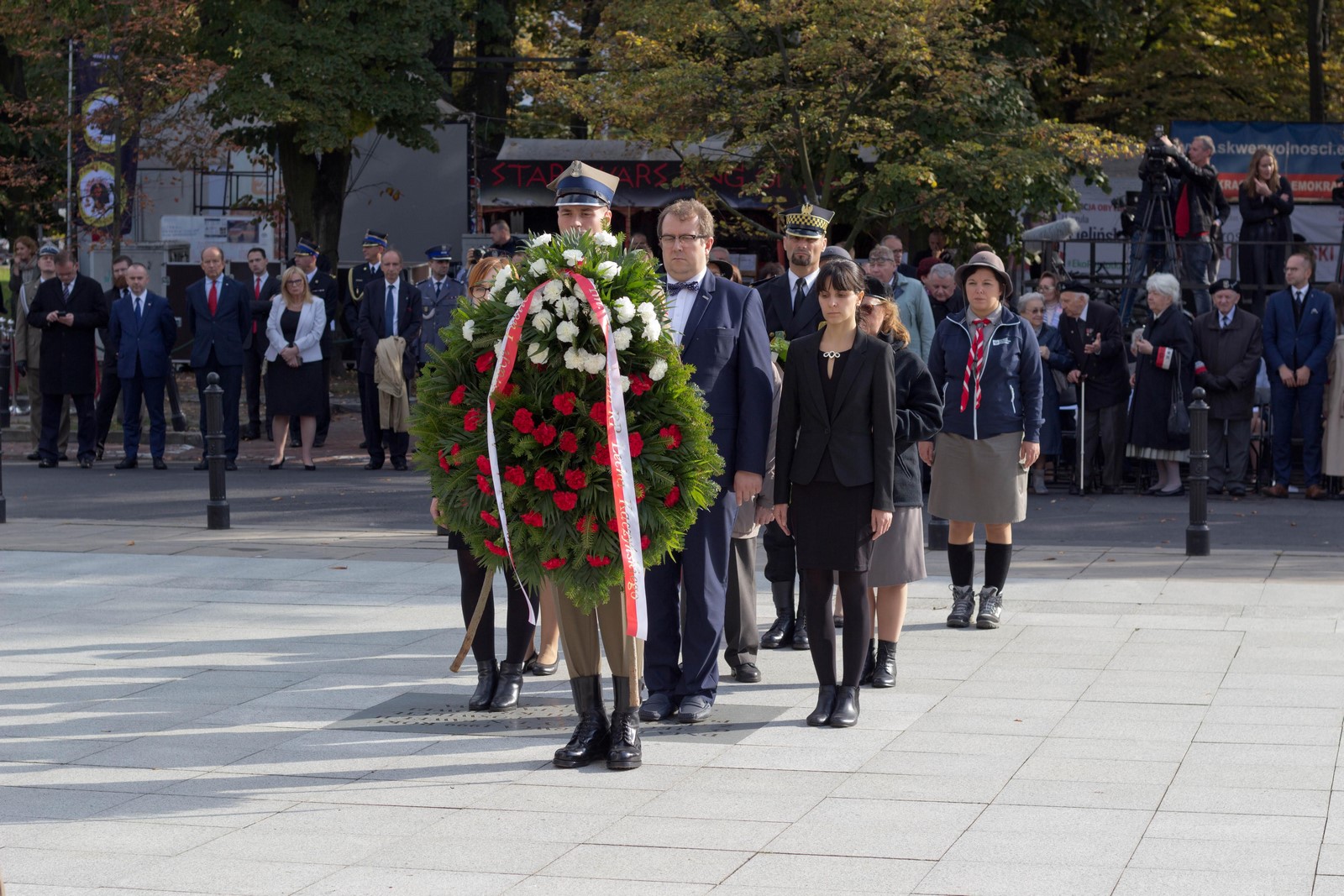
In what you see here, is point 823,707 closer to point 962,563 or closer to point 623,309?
point 623,309

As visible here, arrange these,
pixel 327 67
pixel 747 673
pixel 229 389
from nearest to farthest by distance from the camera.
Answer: pixel 747 673 → pixel 229 389 → pixel 327 67

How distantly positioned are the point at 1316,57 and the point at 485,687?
82.1ft

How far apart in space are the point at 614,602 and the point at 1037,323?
34.3 ft

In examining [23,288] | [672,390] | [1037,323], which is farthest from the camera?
[23,288]

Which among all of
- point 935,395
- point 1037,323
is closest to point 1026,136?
point 1037,323

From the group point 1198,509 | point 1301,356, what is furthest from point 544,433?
point 1301,356

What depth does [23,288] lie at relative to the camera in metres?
19.8

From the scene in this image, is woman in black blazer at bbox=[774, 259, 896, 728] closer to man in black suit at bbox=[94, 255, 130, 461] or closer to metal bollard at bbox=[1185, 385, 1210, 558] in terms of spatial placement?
metal bollard at bbox=[1185, 385, 1210, 558]

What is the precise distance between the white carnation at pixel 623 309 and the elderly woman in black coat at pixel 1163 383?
10578mm

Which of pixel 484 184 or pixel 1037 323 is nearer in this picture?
pixel 1037 323

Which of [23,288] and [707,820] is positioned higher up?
[23,288]

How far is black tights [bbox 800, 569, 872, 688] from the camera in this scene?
7.44 m

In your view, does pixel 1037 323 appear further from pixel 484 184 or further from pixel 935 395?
pixel 484 184

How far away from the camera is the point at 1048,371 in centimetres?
1622
